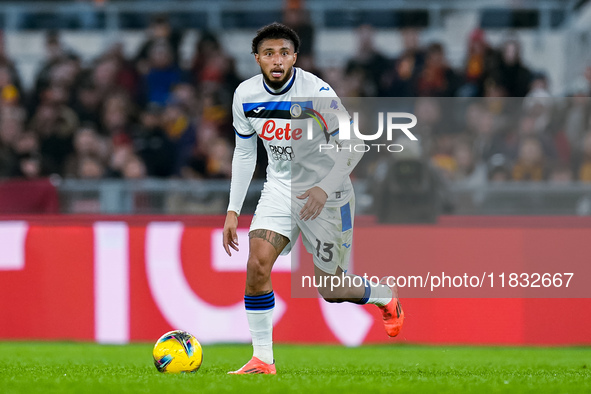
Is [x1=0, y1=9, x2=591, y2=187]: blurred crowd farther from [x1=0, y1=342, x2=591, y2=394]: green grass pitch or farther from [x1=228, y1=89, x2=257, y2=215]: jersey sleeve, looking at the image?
[x1=228, y1=89, x2=257, y2=215]: jersey sleeve

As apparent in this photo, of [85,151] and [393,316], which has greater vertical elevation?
[85,151]

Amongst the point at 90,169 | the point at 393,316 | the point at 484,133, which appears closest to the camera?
the point at 393,316

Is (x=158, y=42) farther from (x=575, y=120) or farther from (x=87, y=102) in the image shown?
(x=575, y=120)

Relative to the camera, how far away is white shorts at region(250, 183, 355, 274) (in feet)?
18.5

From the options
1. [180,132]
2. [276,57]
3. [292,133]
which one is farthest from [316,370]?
[180,132]

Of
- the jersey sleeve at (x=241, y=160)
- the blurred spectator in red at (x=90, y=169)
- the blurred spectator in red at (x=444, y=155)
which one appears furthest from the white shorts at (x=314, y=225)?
the blurred spectator in red at (x=90, y=169)

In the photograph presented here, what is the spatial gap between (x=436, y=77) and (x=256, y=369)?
6006 mm

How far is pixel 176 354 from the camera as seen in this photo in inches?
217

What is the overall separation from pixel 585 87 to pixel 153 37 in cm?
513

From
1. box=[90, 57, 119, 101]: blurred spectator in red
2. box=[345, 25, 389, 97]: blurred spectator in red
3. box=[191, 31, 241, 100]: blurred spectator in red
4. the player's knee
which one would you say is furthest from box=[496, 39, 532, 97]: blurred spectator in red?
the player's knee

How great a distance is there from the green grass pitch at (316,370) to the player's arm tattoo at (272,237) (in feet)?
2.50

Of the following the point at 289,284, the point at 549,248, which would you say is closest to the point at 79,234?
the point at 289,284

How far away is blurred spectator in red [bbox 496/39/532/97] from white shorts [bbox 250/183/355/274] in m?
5.30

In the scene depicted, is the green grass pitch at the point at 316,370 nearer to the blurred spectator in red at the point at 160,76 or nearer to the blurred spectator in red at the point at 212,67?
the blurred spectator in red at the point at 212,67
